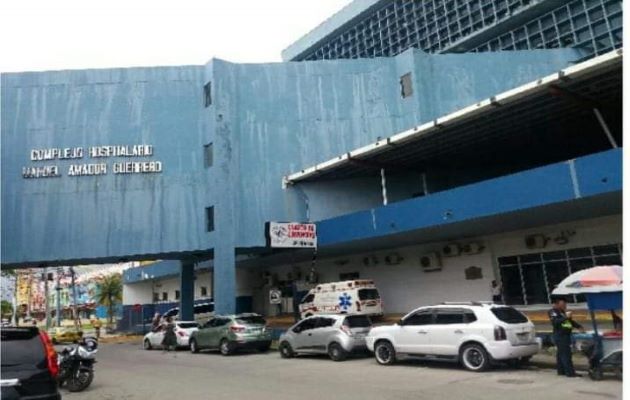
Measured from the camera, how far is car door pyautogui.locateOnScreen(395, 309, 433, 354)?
15305 millimetres

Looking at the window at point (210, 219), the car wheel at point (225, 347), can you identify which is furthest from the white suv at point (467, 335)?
the window at point (210, 219)

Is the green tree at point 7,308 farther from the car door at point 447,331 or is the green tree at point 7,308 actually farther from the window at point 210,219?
the car door at point 447,331

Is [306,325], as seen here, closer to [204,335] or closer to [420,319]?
[420,319]

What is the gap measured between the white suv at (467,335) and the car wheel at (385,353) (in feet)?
0.09

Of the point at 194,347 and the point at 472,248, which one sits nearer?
the point at 194,347

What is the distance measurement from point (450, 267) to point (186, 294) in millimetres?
17097

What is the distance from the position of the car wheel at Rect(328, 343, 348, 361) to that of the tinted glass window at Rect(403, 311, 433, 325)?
283 centimetres

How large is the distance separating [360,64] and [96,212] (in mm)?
16641

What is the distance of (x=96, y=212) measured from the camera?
2989 cm

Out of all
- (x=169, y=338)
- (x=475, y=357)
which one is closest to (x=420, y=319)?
(x=475, y=357)

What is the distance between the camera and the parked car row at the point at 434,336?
1389 centimetres

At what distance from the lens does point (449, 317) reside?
15.0 metres

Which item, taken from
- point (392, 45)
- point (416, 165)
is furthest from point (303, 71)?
point (392, 45)

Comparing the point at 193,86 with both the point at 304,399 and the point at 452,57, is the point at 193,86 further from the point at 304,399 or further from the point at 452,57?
the point at 304,399
